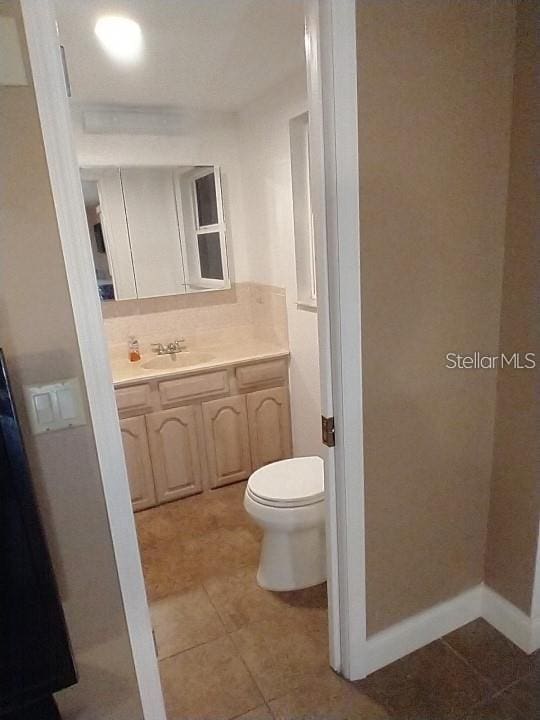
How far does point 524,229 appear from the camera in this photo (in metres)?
1.38

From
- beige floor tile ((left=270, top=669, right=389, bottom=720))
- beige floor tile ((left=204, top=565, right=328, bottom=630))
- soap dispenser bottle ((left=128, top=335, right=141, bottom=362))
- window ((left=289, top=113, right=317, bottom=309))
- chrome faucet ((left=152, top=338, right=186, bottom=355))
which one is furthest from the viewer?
chrome faucet ((left=152, top=338, right=186, bottom=355))

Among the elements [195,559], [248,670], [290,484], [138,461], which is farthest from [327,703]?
[138,461]

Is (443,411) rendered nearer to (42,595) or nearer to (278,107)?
(42,595)

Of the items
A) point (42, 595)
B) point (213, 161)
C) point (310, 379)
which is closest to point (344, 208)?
point (42, 595)

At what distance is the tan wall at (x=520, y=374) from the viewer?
51.3 inches

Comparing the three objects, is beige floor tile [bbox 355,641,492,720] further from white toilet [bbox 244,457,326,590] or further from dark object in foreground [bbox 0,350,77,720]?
dark object in foreground [bbox 0,350,77,720]

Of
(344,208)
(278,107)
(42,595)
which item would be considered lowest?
(42,595)

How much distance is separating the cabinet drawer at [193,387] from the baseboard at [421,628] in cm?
150

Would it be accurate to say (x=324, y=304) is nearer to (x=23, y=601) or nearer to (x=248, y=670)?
(x=23, y=601)

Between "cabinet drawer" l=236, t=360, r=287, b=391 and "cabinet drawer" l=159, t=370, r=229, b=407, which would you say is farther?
"cabinet drawer" l=236, t=360, r=287, b=391

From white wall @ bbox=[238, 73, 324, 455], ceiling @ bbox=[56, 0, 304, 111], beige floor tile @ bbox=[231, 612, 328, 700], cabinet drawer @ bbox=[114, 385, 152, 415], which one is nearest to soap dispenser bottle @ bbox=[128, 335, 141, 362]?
cabinet drawer @ bbox=[114, 385, 152, 415]

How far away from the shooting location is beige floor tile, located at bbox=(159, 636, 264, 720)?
149 cm

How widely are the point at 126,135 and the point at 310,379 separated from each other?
176 centimetres

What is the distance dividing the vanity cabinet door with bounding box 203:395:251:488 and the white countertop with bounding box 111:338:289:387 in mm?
221
